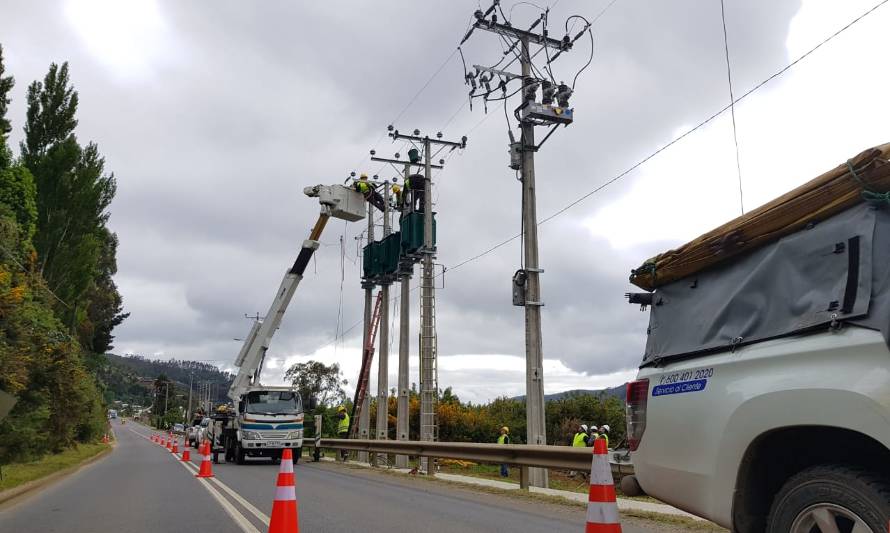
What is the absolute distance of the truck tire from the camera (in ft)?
9.98

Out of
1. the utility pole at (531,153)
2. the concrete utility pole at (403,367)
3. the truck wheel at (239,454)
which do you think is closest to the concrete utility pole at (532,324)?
the utility pole at (531,153)

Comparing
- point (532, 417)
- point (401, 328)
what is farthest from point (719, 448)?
point (401, 328)

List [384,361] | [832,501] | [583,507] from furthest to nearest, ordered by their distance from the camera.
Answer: [384,361] → [583,507] → [832,501]

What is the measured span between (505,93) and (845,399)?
1579cm

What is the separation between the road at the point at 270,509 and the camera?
328 inches

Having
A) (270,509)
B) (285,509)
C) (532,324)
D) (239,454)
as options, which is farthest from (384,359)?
(285,509)

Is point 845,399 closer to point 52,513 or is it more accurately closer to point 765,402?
point 765,402

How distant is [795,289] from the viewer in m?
3.77

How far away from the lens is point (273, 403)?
2361cm

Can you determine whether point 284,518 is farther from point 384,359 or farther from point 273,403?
point 384,359

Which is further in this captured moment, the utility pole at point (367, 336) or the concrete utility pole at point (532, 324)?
the utility pole at point (367, 336)

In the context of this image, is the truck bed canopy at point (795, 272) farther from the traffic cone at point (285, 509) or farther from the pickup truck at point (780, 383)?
the traffic cone at point (285, 509)

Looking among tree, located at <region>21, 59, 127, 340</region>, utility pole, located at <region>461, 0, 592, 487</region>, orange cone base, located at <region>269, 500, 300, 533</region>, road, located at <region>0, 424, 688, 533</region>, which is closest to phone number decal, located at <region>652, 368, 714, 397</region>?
orange cone base, located at <region>269, 500, 300, 533</region>

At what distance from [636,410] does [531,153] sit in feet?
40.9
